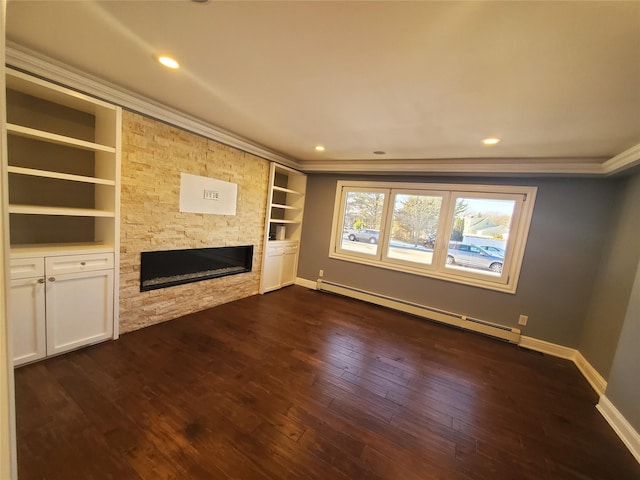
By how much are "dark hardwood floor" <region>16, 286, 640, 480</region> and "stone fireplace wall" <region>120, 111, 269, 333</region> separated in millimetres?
364

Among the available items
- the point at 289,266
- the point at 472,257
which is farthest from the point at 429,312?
the point at 289,266

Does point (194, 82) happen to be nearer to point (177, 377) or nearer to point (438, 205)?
point (177, 377)

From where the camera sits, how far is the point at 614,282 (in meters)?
2.60

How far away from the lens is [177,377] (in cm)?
202

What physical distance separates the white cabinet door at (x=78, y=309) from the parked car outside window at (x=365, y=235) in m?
3.43

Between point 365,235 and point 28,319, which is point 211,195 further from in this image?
point 365,235

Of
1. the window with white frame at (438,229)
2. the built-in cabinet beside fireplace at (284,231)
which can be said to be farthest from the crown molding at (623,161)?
the built-in cabinet beside fireplace at (284,231)

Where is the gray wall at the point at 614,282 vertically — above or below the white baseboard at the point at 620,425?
above

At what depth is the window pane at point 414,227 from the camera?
387 centimetres

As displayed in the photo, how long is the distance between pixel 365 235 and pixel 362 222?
0.24 m

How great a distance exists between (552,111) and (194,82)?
2.73 metres

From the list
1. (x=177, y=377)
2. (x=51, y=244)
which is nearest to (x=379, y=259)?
(x=177, y=377)

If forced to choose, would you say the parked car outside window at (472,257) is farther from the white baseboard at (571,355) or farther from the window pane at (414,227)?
the white baseboard at (571,355)

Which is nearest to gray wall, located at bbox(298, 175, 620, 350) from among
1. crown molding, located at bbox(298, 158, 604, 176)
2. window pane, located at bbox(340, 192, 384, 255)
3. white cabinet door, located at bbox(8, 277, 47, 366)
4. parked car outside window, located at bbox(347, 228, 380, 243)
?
crown molding, located at bbox(298, 158, 604, 176)
